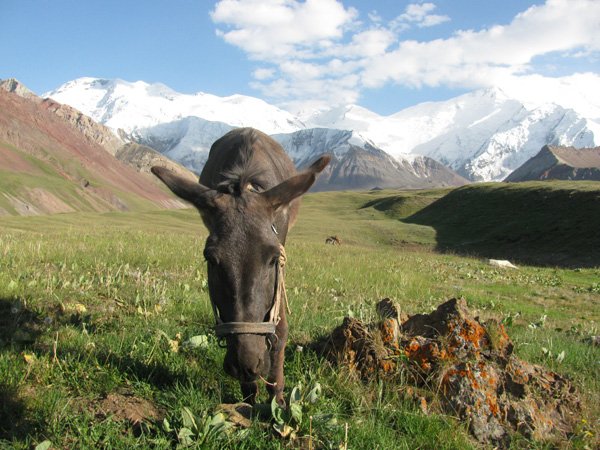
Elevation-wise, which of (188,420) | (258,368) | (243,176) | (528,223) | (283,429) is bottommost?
(283,429)

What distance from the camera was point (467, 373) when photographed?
359 cm

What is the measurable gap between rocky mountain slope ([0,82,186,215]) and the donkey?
10178 cm

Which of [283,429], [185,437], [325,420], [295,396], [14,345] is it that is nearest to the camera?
[185,437]

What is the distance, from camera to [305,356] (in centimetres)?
434

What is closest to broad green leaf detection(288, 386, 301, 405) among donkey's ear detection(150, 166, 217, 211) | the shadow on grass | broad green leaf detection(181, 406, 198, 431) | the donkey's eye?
broad green leaf detection(181, 406, 198, 431)

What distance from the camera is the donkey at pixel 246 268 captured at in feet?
10.2

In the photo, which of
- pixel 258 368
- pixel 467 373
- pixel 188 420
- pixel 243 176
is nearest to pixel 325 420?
pixel 258 368

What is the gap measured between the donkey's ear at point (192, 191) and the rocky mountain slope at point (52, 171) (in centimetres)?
10134

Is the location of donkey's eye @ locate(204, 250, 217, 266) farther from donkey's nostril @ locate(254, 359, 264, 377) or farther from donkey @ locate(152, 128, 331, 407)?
donkey's nostril @ locate(254, 359, 264, 377)

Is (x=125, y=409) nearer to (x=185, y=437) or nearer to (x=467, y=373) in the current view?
(x=185, y=437)

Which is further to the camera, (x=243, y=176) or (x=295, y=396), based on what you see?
(x=243, y=176)

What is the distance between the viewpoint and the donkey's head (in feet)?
10.2

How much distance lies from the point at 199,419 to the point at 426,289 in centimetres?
802

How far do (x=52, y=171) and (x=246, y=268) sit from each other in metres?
158
